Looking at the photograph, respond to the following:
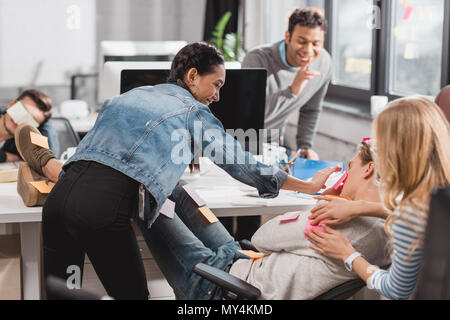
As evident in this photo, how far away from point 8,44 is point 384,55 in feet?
12.6

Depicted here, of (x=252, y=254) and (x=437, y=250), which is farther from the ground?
(x=437, y=250)

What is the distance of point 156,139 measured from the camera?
1.69m

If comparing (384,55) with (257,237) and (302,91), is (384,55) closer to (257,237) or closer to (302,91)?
(302,91)

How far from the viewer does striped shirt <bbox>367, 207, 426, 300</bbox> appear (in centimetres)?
130

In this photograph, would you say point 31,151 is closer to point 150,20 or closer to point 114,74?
point 114,74

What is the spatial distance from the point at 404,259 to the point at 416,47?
2.50m

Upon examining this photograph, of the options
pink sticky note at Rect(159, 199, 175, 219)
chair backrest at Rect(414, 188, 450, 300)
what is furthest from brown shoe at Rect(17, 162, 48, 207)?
chair backrest at Rect(414, 188, 450, 300)

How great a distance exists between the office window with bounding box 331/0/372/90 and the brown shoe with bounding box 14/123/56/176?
257 centimetres

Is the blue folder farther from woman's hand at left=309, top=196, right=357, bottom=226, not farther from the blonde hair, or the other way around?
the blonde hair

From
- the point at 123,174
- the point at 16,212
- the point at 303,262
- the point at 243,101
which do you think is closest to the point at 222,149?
the point at 123,174

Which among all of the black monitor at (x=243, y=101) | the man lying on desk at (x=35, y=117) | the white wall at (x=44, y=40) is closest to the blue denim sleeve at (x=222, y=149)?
the black monitor at (x=243, y=101)

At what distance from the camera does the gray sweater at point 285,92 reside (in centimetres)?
311

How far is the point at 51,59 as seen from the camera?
6008 mm
